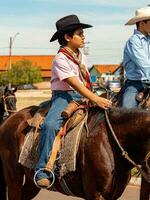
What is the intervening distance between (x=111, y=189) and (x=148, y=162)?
444 millimetres

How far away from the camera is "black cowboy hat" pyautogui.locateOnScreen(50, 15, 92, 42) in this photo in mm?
5762

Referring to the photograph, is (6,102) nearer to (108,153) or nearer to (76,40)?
(76,40)

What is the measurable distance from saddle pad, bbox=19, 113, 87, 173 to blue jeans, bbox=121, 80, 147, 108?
941mm

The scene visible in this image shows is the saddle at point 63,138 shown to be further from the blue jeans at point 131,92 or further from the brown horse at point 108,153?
the blue jeans at point 131,92

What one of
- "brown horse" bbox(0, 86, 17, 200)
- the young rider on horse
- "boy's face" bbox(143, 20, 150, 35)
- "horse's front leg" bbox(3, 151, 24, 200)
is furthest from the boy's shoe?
"brown horse" bbox(0, 86, 17, 200)

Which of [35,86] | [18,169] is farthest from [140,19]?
[35,86]

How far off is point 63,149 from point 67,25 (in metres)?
1.33

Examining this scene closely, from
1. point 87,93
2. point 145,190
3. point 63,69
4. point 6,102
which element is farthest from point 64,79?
point 6,102

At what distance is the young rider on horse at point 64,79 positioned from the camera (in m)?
5.65

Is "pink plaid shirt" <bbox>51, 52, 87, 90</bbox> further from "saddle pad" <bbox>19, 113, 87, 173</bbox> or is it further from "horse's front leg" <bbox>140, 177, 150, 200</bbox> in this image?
"horse's front leg" <bbox>140, 177, 150, 200</bbox>

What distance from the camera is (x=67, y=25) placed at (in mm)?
5777

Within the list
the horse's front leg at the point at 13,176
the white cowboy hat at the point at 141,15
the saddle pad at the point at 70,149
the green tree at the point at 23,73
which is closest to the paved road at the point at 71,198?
the horse's front leg at the point at 13,176

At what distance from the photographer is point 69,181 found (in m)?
5.56

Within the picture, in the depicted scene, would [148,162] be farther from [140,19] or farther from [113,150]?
[140,19]
